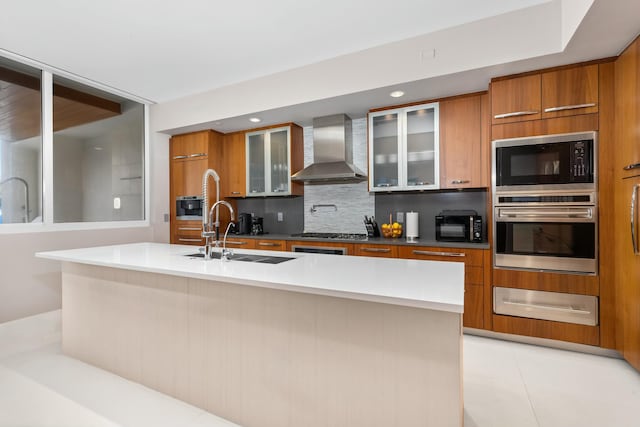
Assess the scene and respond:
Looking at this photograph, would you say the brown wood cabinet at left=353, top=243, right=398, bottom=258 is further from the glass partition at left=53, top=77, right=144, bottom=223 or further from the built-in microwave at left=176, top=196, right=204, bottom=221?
the glass partition at left=53, top=77, right=144, bottom=223

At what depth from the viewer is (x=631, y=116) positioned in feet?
6.94

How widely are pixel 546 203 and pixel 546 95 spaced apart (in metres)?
0.87

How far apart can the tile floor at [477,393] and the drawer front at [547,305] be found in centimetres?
28

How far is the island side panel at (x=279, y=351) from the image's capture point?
1.26m

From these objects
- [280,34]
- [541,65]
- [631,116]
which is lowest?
[631,116]

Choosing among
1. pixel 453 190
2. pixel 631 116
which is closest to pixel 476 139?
pixel 453 190

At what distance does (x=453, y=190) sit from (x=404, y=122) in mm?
895

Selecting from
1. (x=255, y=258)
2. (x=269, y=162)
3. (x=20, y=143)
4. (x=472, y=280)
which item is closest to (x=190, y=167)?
(x=269, y=162)

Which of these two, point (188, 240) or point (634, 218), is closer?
point (634, 218)

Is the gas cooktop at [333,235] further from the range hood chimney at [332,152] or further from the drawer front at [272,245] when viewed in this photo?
the range hood chimney at [332,152]

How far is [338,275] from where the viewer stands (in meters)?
1.51

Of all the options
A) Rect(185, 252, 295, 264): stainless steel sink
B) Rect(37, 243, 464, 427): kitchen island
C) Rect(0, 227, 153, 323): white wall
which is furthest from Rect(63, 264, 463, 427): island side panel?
Rect(0, 227, 153, 323): white wall

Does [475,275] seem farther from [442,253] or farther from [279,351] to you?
[279,351]

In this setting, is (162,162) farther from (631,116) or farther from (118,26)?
(631,116)
